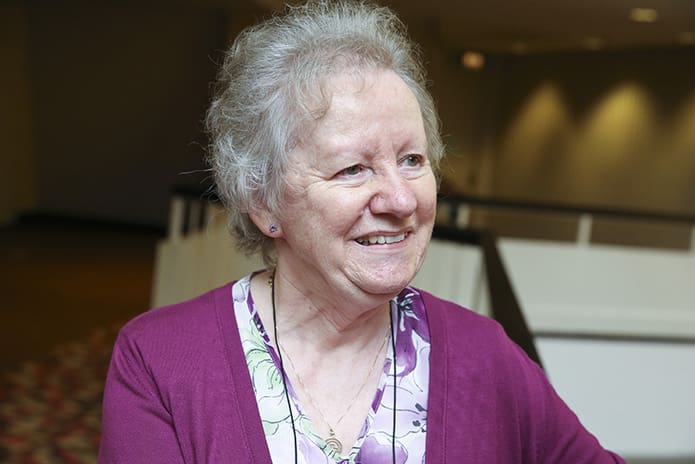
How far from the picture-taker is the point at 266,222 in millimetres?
1196

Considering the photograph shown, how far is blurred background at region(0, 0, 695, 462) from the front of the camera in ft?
25.8

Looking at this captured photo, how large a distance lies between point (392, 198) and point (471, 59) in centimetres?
1019

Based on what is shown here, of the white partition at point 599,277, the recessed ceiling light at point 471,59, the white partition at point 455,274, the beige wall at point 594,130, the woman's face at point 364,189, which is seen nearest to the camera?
the woman's face at point 364,189

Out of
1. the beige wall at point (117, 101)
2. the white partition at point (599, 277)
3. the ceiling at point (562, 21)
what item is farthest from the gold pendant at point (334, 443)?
the beige wall at point (117, 101)

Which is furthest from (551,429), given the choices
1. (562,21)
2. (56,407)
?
(562,21)

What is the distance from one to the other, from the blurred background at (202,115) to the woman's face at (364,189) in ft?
19.2

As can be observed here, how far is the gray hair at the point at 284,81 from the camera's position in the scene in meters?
1.10

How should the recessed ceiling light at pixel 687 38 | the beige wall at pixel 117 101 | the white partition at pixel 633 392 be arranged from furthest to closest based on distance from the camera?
1. the beige wall at pixel 117 101
2. the recessed ceiling light at pixel 687 38
3. the white partition at pixel 633 392

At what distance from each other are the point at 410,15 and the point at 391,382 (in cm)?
695

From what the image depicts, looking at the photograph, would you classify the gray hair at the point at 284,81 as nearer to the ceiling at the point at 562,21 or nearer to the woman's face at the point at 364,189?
the woman's face at the point at 364,189

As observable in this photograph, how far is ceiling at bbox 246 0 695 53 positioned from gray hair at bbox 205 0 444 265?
A: 4.21 meters

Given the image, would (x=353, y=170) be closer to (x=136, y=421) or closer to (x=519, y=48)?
(x=136, y=421)

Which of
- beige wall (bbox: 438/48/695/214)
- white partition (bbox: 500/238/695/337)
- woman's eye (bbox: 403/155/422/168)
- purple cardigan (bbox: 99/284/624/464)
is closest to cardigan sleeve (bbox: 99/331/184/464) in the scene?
purple cardigan (bbox: 99/284/624/464)

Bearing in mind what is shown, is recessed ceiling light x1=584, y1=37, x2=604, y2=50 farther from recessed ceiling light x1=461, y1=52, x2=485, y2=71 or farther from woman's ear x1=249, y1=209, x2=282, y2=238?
woman's ear x1=249, y1=209, x2=282, y2=238
